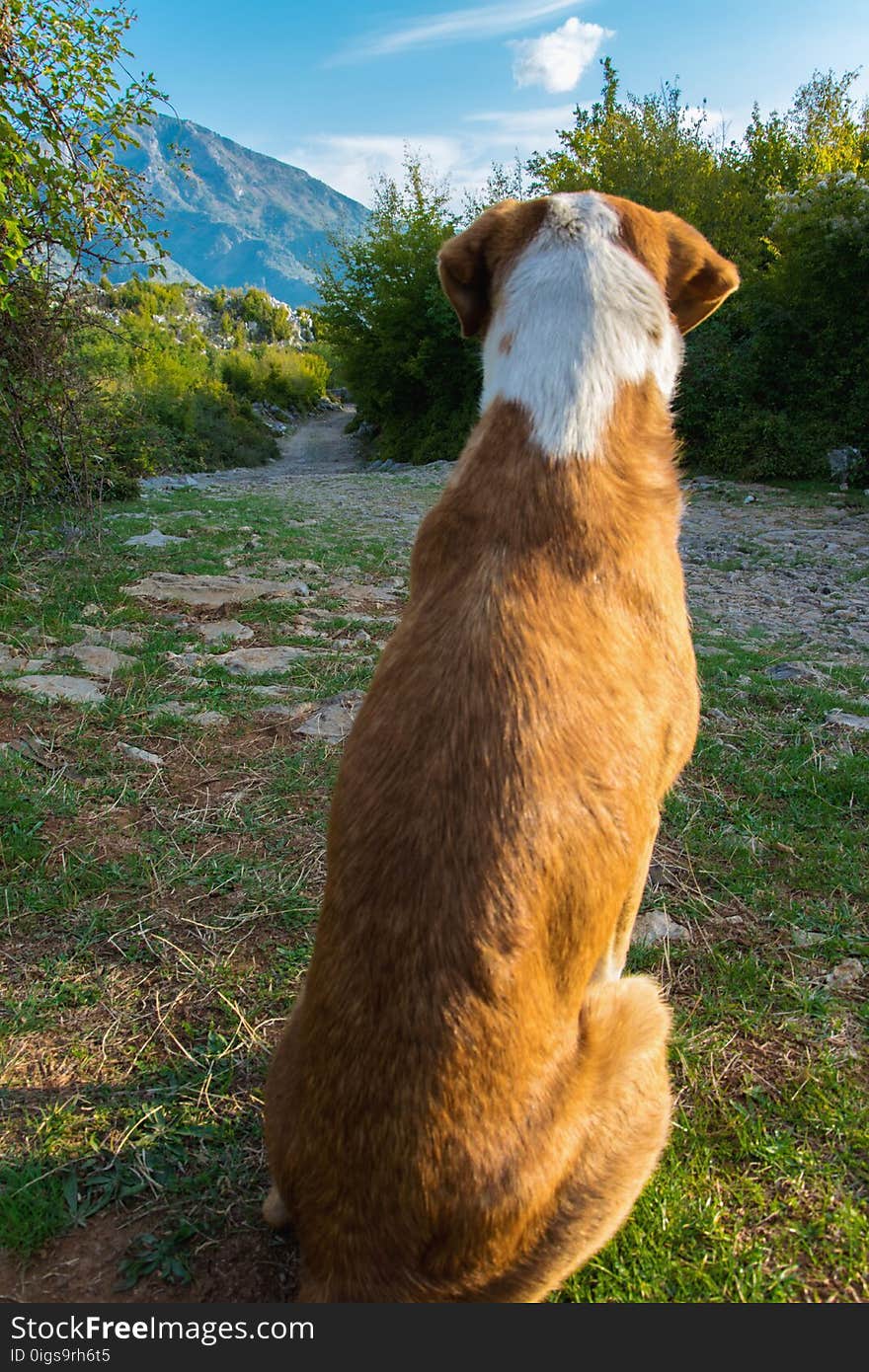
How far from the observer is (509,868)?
4.94 feet

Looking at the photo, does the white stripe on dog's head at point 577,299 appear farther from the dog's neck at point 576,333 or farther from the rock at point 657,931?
the rock at point 657,931

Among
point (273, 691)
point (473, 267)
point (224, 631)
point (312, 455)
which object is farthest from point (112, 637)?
point (312, 455)

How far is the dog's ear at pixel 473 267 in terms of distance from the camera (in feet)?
7.82

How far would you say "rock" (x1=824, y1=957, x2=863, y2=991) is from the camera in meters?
2.87

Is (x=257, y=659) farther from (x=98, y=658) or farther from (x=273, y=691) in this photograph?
(x=98, y=658)

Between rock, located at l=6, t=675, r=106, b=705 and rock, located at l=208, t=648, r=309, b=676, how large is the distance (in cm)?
84

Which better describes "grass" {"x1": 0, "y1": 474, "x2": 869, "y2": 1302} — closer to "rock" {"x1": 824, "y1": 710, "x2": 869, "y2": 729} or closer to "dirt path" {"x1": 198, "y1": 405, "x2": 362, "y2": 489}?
"rock" {"x1": 824, "y1": 710, "x2": 869, "y2": 729}

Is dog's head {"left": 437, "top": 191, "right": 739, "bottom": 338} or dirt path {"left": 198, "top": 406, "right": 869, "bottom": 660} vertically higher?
dog's head {"left": 437, "top": 191, "right": 739, "bottom": 338}

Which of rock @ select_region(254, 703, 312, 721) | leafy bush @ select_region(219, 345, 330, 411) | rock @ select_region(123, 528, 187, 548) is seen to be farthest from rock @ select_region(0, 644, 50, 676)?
leafy bush @ select_region(219, 345, 330, 411)

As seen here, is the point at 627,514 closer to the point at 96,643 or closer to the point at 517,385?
the point at 517,385

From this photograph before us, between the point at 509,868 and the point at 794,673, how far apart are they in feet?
15.7

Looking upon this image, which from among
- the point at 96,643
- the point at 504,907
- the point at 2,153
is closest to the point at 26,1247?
the point at 504,907

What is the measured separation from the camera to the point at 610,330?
2.06 meters

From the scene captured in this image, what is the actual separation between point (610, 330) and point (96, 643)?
186 inches
